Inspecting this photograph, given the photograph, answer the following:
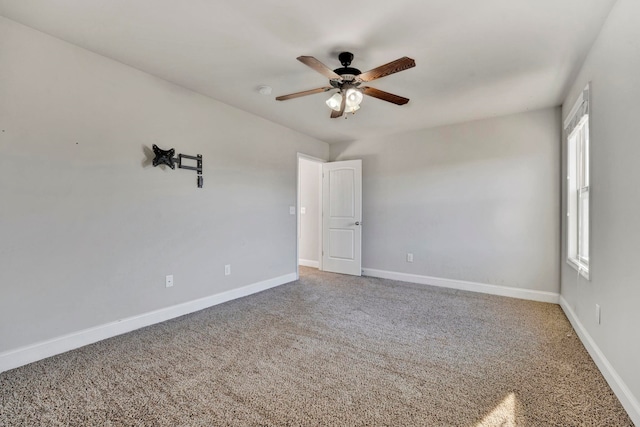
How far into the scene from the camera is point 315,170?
5.98 meters

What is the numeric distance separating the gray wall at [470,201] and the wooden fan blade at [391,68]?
2643mm

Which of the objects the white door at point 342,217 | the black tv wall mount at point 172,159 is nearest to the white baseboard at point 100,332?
the black tv wall mount at point 172,159

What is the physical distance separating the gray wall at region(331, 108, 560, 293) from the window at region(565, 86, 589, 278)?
1.57ft

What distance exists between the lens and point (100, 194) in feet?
8.54

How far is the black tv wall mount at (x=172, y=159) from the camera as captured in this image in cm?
298

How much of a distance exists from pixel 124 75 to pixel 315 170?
12.0 feet

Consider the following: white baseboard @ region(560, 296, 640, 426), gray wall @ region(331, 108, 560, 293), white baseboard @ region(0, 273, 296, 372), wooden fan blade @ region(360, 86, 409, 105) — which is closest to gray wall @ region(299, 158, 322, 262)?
gray wall @ region(331, 108, 560, 293)

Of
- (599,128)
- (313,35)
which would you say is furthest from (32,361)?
(599,128)

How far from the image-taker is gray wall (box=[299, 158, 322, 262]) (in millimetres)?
5949

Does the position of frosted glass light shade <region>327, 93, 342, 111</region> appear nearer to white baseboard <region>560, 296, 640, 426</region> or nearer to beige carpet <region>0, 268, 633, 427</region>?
beige carpet <region>0, 268, 633, 427</region>

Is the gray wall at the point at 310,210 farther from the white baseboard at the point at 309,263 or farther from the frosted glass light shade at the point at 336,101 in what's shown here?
the frosted glass light shade at the point at 336,101

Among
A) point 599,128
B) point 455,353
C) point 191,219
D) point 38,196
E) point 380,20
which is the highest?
point 380,20

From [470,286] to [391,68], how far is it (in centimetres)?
339

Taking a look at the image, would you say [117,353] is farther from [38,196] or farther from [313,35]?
Result: [313,35]
